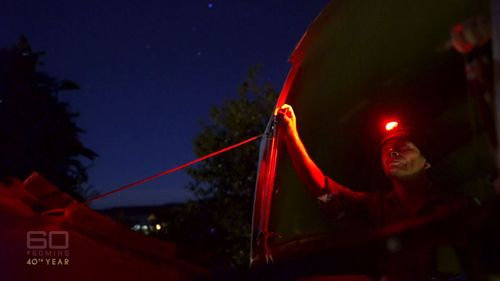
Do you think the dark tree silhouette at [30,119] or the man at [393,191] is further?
the dark tree silhouette at [30,119]

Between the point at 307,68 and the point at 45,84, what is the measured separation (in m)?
12.6

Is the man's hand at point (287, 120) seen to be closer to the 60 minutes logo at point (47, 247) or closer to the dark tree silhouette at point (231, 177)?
the 60 minutes logo at point (47, 247)

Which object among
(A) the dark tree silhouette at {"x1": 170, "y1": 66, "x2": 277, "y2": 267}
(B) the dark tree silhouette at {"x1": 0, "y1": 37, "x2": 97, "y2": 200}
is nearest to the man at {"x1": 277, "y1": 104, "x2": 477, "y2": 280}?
(A) the dark tree silhouette at {"x1": 170, "y1": 66, "x2": 277, "y2": 267}

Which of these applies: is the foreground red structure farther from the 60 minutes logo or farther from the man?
the man

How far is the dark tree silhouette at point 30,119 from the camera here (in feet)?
45.2

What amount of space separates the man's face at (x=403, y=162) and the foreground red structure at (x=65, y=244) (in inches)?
49.9

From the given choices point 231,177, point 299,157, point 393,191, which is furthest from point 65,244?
point 231,177

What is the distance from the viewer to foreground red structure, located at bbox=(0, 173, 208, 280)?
277 centimetres

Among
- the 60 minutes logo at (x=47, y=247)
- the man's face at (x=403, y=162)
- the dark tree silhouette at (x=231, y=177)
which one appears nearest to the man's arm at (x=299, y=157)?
the man's face at (x=403, y=162)

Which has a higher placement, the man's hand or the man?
the man's hand

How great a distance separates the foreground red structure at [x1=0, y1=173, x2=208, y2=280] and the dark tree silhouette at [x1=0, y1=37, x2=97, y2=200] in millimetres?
11025

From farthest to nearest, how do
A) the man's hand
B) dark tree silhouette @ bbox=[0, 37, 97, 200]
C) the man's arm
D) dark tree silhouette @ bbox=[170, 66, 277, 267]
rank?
1. dark tree silhouette @ bbox=[0, 37, 97, 200]
2. dark tree silhouette @ bbox=[170, 66, 277, 267]
3. the man's hand
4. the man's arm

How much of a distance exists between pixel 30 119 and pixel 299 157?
12.3 m

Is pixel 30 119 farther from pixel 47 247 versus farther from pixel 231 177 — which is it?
pixel 47 247
